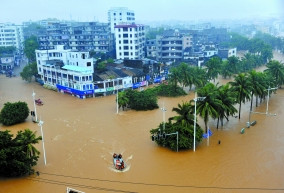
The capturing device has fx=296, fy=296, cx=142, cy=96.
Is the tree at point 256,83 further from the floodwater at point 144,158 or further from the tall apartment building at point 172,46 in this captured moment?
the tall apartment building at point 172,46

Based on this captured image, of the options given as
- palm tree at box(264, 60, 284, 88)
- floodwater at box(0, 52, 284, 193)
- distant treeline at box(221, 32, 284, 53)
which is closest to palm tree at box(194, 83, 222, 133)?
floodwater at box(0, 52, 284, 193)

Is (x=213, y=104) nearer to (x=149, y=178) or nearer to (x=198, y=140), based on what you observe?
(x=198, y=140)

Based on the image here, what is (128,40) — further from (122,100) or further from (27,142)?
(27,142)

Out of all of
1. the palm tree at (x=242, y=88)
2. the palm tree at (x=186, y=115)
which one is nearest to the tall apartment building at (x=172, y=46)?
the palm tree at (x=242, y=88)

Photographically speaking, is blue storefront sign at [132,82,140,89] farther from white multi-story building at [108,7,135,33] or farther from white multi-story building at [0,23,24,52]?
white multi-story building at [0,23,24,52]

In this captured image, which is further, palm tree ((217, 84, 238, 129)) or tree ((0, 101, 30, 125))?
tree ((0, 101, 30, 125))

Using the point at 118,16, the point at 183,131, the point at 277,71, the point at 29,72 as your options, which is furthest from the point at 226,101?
the point at 118,16
